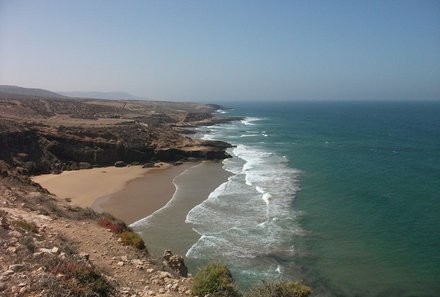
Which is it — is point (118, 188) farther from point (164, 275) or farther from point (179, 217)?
point (164, 275)

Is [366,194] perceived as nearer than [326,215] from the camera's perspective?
No

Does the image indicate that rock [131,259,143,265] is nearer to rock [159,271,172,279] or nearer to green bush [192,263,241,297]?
rock [159,271,172,279]

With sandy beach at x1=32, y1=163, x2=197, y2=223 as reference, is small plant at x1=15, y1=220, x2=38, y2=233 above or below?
above

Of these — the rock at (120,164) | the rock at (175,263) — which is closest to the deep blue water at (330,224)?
the rock at (175,263)

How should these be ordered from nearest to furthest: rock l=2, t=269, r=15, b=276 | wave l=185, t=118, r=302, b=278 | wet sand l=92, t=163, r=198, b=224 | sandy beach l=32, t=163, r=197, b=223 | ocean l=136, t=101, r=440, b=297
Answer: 1. rock l=2, t=269, r=15, b=276
2. ocean l=136, t=101, r=440, b=297
3. wave l=185, t=118, r=302, b=278
4. wet sand l=92, t=163, r=198, b=224
5. sandy beach l=32, t=163, r=197, b=223

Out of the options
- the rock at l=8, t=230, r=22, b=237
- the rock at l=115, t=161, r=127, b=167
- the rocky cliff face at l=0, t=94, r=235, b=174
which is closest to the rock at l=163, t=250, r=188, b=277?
the rock at l=8, t=230, r=22, b=237

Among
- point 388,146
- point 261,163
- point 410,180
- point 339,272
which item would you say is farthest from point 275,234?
point 388,146

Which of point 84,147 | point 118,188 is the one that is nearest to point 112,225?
point 118,188

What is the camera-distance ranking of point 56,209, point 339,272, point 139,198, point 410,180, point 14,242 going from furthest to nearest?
point 410,180 < point 139,198 < point 339,272 < point 56,209 < point 14,242

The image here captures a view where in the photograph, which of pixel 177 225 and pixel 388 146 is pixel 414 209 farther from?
pixel 388 146
